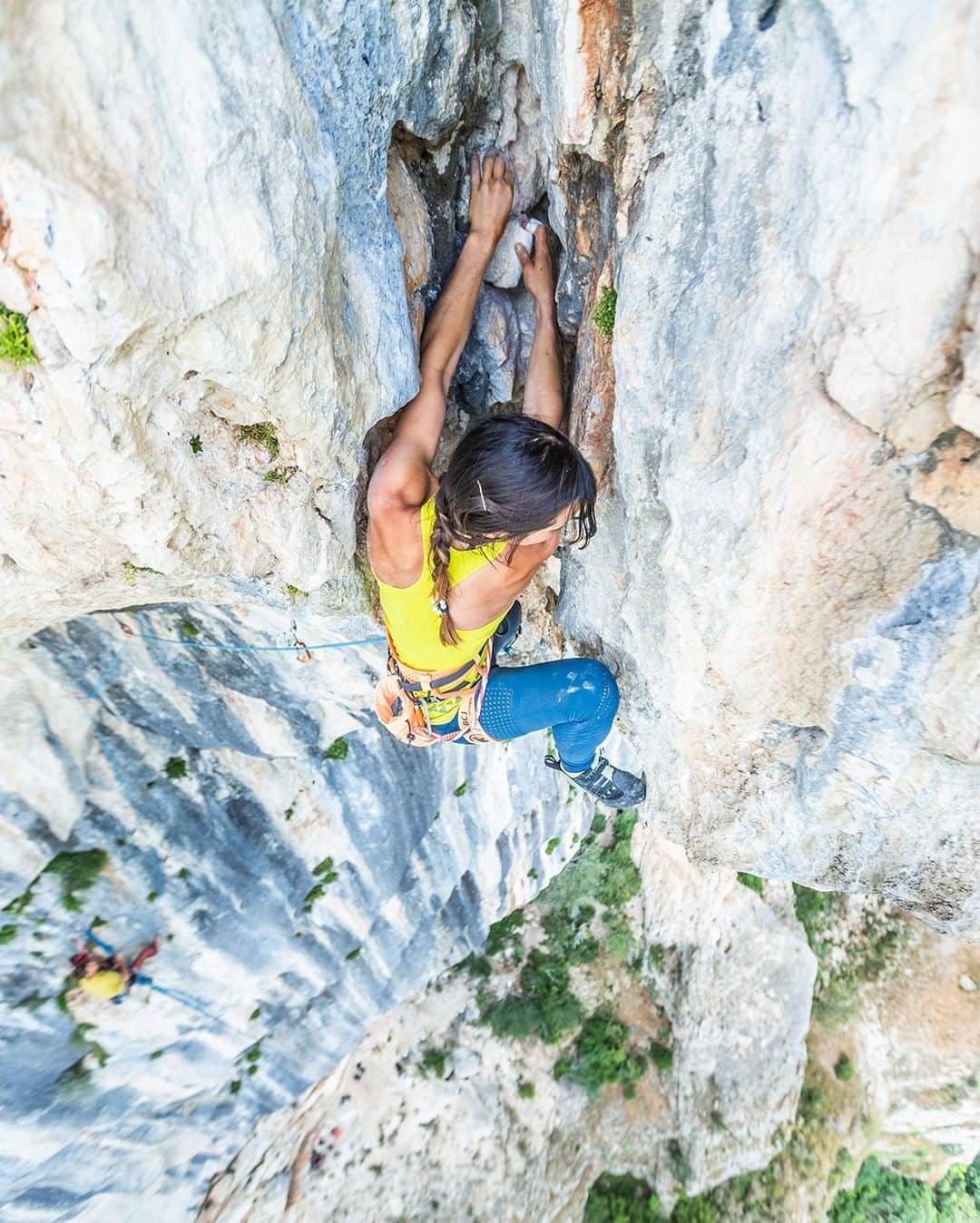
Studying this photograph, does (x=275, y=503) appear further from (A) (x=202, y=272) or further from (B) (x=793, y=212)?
(B) (x=793, y=212)

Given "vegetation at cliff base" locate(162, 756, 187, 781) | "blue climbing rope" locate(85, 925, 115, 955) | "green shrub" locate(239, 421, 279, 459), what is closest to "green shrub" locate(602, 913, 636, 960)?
"blue climbing rope" locate(85, 925, 115, 955)

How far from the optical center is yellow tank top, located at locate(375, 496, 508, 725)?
3473mm

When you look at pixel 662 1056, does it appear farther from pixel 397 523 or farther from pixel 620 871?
pixel 397 523

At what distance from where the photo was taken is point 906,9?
78.2 inches

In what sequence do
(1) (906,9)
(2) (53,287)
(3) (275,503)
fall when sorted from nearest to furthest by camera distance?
(1) (906,9)
(2) (53,287)
(3) (275,503)

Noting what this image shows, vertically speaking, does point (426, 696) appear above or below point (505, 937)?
above

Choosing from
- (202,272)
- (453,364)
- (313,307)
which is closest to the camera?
(202,272)

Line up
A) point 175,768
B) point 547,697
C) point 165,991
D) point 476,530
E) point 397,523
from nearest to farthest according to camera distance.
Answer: point 476,530, point 397,523, point 547,697, point 175,768, point 165,991

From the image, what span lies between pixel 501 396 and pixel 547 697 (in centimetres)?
191

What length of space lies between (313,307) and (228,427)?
756mm

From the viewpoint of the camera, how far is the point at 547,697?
4547 mm

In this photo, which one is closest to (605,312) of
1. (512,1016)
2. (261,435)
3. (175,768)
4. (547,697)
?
(261,435)

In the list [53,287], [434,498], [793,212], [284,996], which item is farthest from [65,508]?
[284,996]

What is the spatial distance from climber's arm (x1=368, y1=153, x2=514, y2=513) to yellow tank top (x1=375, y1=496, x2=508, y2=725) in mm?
357
